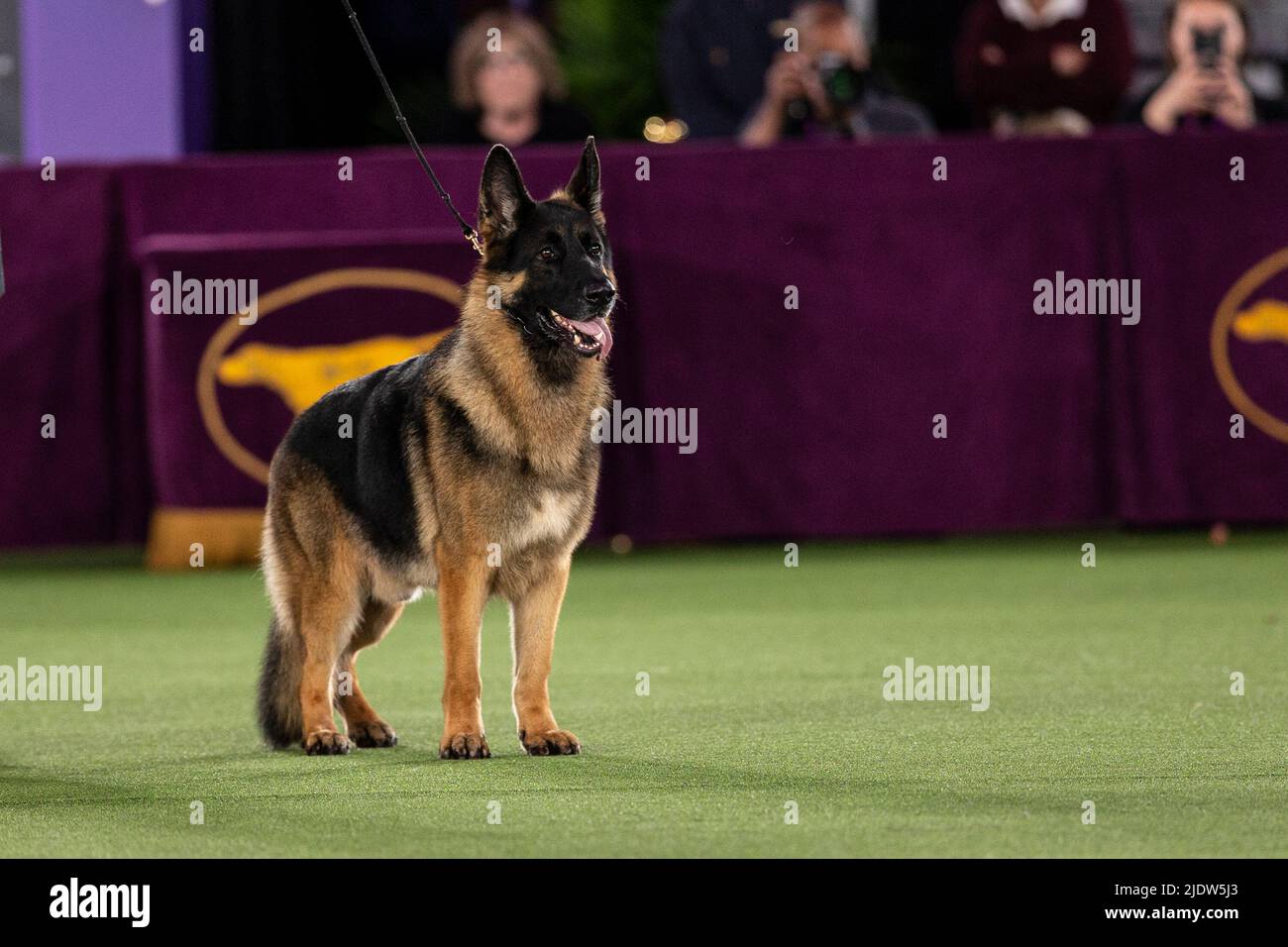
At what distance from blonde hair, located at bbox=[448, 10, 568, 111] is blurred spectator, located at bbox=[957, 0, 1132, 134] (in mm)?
2376

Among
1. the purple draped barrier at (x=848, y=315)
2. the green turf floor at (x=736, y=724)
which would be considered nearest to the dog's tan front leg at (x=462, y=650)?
the green turf floor at (x=736, y=724)

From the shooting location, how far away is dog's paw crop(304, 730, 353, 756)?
6.16m

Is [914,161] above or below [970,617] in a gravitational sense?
above

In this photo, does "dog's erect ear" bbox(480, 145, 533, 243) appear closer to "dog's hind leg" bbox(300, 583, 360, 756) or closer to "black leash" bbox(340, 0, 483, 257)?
"black leash" bbox(340, 0, 483, 257)

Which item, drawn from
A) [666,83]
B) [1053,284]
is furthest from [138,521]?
[1053,284]

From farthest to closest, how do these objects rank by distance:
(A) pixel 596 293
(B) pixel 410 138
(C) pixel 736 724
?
(C) pixel 736 724, (B) pixel 410 138, (A) pixel 596 293

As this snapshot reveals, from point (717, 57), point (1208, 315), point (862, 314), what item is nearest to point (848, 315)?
point (862, 314)

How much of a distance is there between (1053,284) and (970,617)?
114 inches

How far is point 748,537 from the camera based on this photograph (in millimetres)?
11773

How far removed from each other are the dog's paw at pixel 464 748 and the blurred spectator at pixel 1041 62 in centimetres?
734

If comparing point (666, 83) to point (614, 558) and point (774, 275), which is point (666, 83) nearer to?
point (774, 275)

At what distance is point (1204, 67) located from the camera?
12.3 metres

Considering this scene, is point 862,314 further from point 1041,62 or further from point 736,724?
point 736,724

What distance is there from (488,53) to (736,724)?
6374 millimetres
